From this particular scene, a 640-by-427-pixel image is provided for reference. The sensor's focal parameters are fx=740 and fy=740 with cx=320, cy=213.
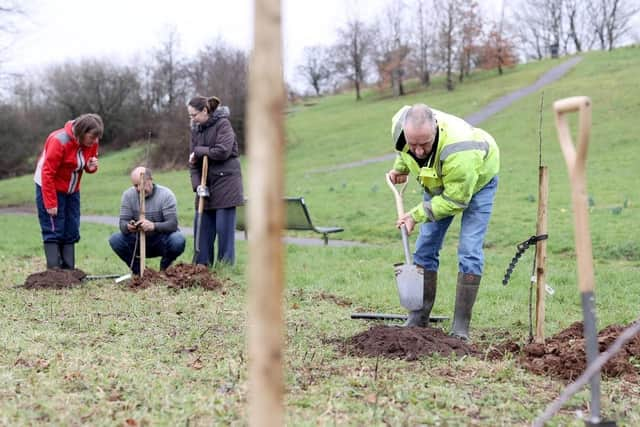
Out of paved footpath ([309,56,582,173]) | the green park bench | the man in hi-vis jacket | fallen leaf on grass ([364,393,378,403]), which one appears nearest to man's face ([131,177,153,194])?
the green park bench

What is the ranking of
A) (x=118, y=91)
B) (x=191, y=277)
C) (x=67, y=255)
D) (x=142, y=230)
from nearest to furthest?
(x=191, y=277) → (x=142, y=230) → (x=67, y=255) → (x=118, y=91)

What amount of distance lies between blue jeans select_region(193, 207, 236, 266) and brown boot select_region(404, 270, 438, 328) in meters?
3.21

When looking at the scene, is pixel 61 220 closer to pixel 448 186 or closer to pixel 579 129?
pixel 448 186

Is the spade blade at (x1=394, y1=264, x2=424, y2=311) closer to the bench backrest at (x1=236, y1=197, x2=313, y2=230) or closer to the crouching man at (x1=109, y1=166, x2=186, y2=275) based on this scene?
the crouching man at (x1=109, y1=166, x2=186, y2=275)

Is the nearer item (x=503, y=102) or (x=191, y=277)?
(x=191, y=277)

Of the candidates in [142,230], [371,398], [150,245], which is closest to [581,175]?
[371,398]

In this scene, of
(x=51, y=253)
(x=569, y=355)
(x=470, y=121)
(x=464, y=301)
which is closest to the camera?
(x=569, y=355)

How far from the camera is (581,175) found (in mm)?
2859

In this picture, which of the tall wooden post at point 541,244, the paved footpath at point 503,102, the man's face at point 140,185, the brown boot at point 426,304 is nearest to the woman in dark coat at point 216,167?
the man's face at point 140,185

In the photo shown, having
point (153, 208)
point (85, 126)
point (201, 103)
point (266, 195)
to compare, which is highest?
point (201, 103)

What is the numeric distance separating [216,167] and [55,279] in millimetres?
2126

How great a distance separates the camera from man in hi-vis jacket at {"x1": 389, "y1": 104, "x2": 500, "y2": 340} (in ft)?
16.9

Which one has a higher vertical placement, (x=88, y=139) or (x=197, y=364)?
(x=88, y=139)

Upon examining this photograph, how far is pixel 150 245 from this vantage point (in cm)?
844
